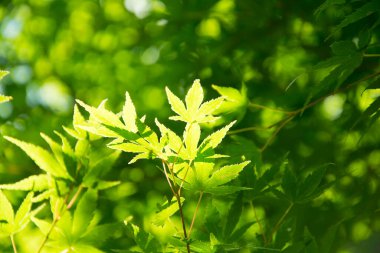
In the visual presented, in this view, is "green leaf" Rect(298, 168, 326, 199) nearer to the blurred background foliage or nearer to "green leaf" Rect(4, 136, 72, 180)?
the blurred background foliage

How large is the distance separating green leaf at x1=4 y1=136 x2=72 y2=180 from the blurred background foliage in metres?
0.29

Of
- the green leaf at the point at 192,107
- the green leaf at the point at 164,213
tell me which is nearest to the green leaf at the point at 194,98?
the green leaf at the point at 192,107

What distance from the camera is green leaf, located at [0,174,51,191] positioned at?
647 mm

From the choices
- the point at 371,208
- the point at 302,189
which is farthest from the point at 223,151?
the point at 371,208

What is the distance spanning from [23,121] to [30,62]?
334 mm

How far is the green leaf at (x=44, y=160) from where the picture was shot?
64 cm

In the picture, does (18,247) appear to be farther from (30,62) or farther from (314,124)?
(314,124)

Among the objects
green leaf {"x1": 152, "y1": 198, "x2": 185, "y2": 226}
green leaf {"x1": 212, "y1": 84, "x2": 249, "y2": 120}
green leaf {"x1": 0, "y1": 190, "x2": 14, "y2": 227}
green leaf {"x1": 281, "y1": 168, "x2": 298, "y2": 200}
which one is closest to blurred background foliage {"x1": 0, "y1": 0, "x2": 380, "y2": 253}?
green leaf {"x1": 212, "y1": 84, "x2": 249, "y2": 120}

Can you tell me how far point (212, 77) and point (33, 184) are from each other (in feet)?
2.47

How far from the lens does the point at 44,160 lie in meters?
0.66

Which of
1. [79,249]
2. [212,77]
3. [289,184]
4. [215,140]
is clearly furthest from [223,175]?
[212,77]

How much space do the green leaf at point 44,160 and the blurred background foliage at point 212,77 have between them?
Result: 11.4 inches

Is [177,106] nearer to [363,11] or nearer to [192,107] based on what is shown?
[192,107]

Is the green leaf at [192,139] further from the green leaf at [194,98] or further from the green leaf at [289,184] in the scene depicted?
the green leaf at [289,184]
